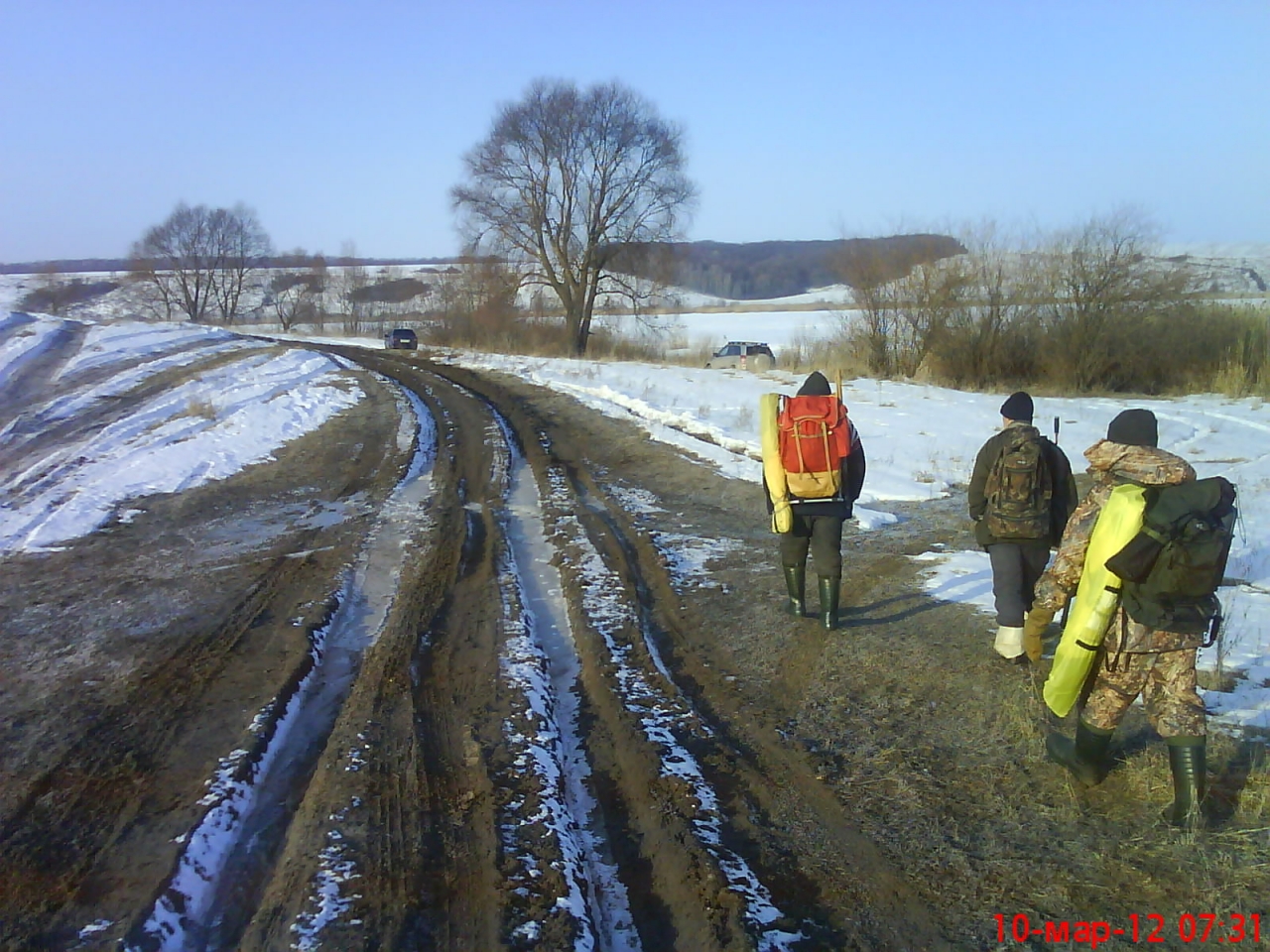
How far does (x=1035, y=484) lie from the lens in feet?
17.3

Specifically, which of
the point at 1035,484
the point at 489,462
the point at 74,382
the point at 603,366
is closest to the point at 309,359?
the point at 74,382

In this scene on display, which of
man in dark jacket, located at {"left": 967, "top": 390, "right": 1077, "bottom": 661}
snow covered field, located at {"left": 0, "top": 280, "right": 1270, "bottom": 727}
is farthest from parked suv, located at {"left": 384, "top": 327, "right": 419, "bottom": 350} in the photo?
man in dark jacket, located at {"left": 967, "top": 390, "right": 1077, "bottom": 661}

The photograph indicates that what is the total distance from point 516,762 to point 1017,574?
321cm

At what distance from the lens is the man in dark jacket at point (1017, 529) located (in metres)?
5.30

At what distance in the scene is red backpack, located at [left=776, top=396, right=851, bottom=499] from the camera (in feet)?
19.2

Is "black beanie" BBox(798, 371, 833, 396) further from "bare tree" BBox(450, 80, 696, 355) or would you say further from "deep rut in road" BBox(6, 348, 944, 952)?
"bare tree" BBox(450, 80, 696, 355)

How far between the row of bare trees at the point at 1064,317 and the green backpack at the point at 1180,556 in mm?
22124

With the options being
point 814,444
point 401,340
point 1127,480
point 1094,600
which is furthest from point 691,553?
point 401,340

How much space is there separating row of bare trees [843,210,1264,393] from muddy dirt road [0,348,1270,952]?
725 inches

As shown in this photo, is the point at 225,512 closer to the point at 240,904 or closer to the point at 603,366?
the point at 240,904

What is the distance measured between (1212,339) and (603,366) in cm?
1624

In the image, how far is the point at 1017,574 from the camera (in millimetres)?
5426

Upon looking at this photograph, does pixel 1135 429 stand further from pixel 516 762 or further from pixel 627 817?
pixel 516 762

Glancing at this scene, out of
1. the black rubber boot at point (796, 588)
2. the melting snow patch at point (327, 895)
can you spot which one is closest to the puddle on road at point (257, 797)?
the melting snow patch at point (327, 895)
